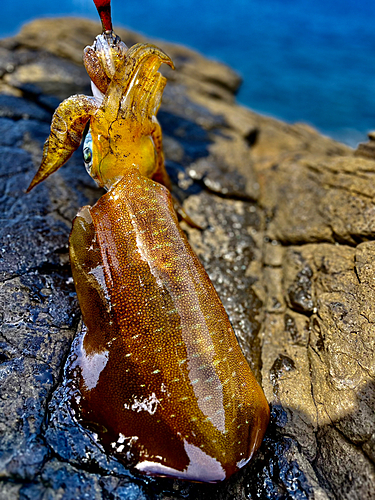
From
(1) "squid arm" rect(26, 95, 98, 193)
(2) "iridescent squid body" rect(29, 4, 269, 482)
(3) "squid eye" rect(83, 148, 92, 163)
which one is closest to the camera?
(2) "iridescent squid body" rect(29, 4, 269, 482)

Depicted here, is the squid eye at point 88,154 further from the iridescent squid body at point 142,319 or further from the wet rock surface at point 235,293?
the wet rock surface at point 235,293

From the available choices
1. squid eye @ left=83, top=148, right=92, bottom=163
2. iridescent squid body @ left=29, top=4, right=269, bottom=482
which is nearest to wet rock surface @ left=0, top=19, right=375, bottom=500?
iridescent squid body @ left=29, top=4, right=269, bottom=482

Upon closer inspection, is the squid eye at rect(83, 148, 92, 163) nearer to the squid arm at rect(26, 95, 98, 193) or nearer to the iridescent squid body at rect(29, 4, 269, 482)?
the iridescent squid body at rect(29, 4, 269, 482)

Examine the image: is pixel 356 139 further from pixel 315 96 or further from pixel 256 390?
pixel 256 390

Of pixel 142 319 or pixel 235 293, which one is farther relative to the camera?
pixel 235 293

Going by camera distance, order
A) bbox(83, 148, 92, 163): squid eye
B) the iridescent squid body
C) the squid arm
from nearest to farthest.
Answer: the iridescent squid body
the squid arm
bbox(83, 148, 92, 163): squid eye

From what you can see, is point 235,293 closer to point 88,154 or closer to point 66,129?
point 88,154

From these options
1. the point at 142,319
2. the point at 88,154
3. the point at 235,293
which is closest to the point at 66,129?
the point at 88,154
